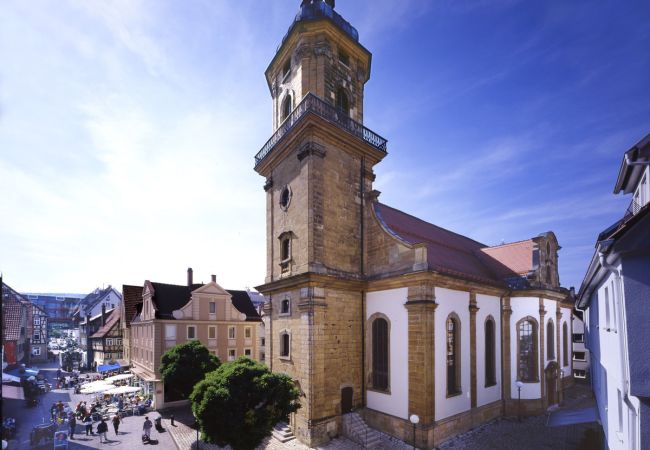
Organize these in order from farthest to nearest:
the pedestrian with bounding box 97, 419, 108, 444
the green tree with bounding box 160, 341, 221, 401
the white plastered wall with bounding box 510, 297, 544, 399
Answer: the green tree with bounding box 160, 341, 221, 401, the white plastered wall with bounding box 510, 297, 544, 399, the pedestrian with bounding box 97, 419, 108, 444

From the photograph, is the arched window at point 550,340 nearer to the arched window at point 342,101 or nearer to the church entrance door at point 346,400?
the church entrance door at point 346,400

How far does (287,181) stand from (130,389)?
69.3 ft

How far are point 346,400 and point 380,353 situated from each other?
3.00 metres

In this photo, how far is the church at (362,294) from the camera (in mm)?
16031

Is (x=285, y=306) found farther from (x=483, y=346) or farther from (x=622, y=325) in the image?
(x=622, y=325)

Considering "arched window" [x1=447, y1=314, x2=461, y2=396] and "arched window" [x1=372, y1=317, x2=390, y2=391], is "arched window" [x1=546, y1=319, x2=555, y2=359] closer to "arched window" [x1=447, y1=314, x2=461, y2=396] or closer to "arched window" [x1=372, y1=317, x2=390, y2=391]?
"arched window" [x1=447, y1=314, x2=461, y2=396]

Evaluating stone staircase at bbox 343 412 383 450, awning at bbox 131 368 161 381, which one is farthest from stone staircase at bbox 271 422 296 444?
awning at bbox 131 368 161 381

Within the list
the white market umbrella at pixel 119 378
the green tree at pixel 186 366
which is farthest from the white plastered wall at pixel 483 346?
the white market umbrella at pixel 119 378

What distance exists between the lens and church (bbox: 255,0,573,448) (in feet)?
52.6

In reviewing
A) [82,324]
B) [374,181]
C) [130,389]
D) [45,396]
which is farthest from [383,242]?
[82,324]

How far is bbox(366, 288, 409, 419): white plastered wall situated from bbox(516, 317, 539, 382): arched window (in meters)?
9.33

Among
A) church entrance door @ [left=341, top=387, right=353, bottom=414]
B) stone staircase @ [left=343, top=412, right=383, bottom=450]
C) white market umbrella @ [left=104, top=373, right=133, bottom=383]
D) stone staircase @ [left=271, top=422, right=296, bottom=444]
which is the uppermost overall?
church entrance door @ [left=341, top=387, right=353, bottom=414]

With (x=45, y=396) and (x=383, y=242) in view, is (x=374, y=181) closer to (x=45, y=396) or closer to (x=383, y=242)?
(x=383, y=242)

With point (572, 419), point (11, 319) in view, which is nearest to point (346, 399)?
point (572, 419)
